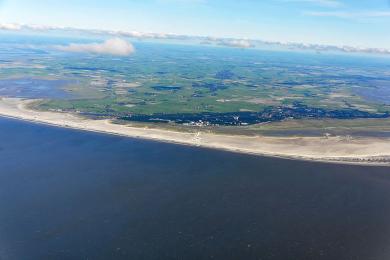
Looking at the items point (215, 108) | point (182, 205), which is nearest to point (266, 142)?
point (182, 205)

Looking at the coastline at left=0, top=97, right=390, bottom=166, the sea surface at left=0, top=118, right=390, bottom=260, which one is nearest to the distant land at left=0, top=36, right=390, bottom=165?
the coastline at left=0, top=97, right=390, bottom=166

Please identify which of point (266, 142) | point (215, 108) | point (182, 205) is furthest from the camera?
point (215, 108)

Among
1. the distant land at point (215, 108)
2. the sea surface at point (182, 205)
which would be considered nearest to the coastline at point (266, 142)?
the distant land at point (215, 108)

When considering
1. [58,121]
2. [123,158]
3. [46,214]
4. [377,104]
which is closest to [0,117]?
[58,121]

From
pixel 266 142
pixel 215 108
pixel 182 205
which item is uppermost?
pixel 182 205

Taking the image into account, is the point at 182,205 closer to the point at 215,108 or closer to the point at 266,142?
the point at 266,142

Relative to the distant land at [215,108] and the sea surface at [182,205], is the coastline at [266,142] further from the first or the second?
the sea surface at [182,205]

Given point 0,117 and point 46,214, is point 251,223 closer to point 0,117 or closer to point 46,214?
point 46,214
